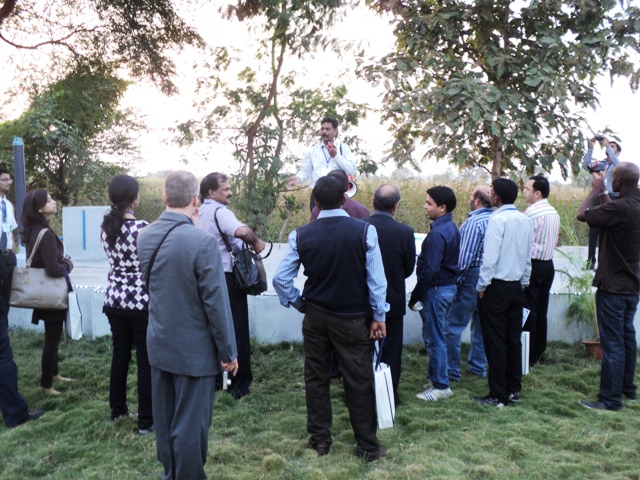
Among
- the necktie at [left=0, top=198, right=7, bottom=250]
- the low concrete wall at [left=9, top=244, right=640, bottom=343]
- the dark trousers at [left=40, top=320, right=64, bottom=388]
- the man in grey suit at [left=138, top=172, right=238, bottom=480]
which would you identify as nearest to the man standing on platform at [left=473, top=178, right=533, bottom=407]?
the low concrete wall at [left=9, top=244, right=640, bottom=343]

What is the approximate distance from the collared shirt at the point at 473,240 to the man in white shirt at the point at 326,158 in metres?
1.38

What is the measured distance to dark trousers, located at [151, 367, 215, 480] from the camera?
3162 mm

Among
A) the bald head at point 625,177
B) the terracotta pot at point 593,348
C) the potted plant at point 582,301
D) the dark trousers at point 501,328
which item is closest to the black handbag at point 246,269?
the dark trousers at point 501,328

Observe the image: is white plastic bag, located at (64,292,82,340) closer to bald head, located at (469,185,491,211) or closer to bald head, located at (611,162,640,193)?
bald head, located at (469,185,491,211)

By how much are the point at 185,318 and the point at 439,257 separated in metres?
2.30

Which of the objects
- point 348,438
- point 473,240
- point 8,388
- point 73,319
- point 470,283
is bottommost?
point 348,438

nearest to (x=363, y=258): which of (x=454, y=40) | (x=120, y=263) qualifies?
(x=120, y=263)

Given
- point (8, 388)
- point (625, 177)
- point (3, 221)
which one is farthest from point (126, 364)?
point (625, 177)

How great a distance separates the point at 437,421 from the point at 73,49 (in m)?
6.19

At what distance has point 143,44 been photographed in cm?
753

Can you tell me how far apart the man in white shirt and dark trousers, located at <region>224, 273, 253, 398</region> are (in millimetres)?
1260

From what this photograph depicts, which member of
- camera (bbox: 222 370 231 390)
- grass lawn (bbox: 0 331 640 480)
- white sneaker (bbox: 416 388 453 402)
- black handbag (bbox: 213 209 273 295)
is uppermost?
black handbag (bbox: 213 209 273 295)

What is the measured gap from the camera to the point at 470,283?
537 centimetres

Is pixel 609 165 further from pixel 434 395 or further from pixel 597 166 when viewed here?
pixel 434 395
